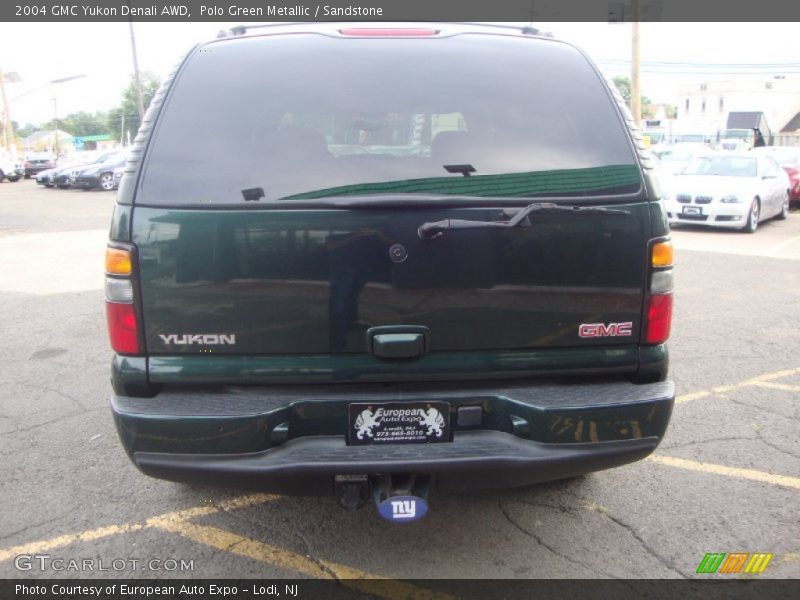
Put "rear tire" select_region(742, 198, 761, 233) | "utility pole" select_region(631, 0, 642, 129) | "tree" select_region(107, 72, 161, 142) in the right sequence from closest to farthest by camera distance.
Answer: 1. "rear tire" select_region(742, 198, 761, 233)
2. "utility pole" select_region(631, 0, 642, 129)
3. "tree" select_region(107, 72, 161, 142)

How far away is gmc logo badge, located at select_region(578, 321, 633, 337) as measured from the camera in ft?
8.77

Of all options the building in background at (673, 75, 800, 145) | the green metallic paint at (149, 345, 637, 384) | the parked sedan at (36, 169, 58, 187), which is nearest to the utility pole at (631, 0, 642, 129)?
the green metallic paint at (149, 345, 637, 384)

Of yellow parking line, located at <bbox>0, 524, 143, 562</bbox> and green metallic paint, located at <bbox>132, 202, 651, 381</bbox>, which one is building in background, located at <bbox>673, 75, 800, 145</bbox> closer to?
green metallic paint, located at <bbox>132, 202, 651, 381</bbox>

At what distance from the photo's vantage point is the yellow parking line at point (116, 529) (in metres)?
3.07

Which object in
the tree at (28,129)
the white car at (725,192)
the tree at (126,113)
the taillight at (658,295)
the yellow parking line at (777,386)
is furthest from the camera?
the tree at (28,129)

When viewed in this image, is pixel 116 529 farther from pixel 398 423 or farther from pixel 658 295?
pixel 658 295

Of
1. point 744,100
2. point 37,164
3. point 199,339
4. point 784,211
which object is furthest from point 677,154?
point 744,100

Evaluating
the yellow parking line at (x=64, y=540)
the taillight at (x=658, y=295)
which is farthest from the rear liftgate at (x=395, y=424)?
the yellow parking line at (x=64, y=540)

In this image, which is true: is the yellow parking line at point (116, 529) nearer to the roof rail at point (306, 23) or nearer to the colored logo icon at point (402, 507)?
the colored logo icon at point (402, 507)

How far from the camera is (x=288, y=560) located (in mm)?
2982

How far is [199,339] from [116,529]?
4.09ft

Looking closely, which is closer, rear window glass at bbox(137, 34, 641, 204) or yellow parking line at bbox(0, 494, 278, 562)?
rear window glass at bbox(137, 34, 641, 204)

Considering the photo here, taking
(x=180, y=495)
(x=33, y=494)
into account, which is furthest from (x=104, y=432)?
(x=180, y=495)

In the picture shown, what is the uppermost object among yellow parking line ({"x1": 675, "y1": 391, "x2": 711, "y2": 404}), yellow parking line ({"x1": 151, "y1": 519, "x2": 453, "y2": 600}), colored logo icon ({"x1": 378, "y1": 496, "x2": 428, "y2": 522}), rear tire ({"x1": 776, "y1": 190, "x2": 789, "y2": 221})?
colored logo icon ({"x1": 378, "y1": 496, "x2": 428, "y2": 522})
